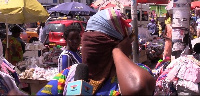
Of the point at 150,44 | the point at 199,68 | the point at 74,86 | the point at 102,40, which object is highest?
the point at 102,40

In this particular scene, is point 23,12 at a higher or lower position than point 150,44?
higher

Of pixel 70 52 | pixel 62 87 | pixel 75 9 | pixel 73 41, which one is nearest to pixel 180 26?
pixel 73 41

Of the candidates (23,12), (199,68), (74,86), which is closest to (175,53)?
(199,68)

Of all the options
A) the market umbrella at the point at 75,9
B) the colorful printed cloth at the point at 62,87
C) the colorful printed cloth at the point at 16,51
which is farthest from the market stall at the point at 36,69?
the market umbrella at the point at 75,9

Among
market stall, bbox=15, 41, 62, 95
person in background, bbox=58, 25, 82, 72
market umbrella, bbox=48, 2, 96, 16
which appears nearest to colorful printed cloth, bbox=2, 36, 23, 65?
market stall, bbox=15, 41, 62, 95

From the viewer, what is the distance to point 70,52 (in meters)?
4.34

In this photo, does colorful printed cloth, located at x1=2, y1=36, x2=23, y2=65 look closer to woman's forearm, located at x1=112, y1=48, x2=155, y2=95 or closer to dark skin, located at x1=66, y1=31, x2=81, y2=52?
dark skin, located at x1=66, y1=31, x2=81, y2=52

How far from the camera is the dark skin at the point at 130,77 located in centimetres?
199

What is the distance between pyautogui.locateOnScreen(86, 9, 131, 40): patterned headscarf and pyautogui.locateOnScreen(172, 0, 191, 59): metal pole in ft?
9.06

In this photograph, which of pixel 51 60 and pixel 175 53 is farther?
pixel 51 60

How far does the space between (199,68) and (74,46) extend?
1.71m

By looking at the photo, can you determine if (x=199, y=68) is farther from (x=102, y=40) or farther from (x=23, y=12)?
(x=23, y=12)

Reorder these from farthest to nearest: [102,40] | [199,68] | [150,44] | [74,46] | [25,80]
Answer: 1. [150,44]
2. [25,80]
3. [74,46]
4. [199,68]
5. [102,40]

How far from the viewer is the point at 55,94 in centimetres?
232
